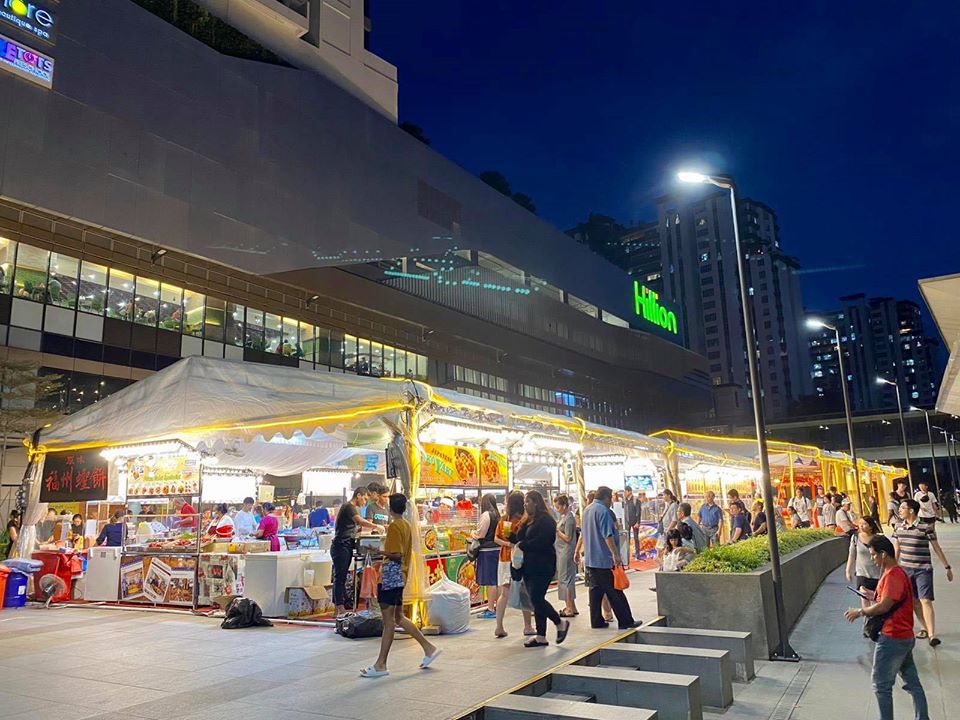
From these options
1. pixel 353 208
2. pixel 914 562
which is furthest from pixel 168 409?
pixel 353 208

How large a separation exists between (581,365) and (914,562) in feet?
129

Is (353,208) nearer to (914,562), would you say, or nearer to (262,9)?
(262,9)

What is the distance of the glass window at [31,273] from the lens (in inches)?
816

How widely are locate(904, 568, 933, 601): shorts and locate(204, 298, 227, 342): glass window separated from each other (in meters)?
22.9

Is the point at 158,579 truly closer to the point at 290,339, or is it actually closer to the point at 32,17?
the point at 32,17

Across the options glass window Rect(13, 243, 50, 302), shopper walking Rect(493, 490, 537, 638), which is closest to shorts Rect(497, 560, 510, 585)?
shopper walking Rect(493, 490, 537, 638)

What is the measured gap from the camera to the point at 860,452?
6862 cm

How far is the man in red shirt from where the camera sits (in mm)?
5359

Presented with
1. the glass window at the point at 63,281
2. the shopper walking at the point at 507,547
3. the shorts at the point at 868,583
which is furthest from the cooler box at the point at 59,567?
the shorts at the point at 868,583

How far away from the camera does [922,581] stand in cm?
847

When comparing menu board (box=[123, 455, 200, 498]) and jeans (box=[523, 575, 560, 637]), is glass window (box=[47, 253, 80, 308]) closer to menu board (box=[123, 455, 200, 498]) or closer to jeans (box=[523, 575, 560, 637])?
menu board (box=[123, 455, 200, 498])

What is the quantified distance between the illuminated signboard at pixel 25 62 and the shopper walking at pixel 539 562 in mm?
19172

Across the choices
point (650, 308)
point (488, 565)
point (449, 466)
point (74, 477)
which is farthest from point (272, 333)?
point (650, 308)

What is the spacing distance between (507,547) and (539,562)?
1.78m
